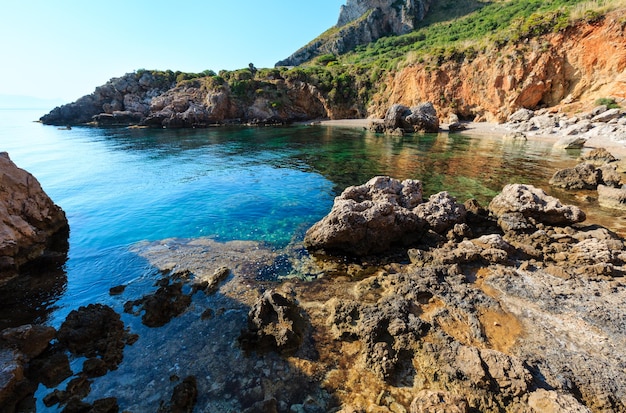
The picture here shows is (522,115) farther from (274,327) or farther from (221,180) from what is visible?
(274,327)

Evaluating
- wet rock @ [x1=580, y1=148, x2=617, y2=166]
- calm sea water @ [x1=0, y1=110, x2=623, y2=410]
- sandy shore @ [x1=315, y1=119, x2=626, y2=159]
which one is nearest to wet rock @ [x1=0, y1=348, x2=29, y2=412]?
calm sea water @ [x1=0, y1=110, x2=623, y2=410]

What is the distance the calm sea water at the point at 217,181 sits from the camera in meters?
12.1

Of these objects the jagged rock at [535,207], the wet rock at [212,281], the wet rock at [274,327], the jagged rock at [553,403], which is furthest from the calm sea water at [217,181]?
the jagged rock at [553,403]

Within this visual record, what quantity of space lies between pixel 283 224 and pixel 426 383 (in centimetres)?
981

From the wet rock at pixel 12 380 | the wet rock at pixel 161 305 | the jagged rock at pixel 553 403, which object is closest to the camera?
the jagged rock at pixel 553 403

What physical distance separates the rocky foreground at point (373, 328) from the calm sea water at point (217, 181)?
2.02 m

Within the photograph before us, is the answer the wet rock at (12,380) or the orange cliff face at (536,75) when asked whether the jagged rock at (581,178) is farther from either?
the orange cliff face at (536,75)

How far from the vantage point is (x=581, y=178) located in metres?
18.1

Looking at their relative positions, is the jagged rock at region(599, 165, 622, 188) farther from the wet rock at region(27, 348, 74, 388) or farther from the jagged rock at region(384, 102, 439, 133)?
the jagged rock at region(384, 102, 439, 133)

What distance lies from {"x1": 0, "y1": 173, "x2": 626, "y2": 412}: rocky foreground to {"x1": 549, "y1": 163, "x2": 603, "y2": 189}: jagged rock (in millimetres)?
8071

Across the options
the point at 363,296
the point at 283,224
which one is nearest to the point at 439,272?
the point at 363,296

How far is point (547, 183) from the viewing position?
64.0 feet

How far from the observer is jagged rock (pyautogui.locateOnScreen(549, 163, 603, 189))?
17828 mm

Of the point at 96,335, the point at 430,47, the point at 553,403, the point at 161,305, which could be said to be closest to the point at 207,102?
the point at 430,47
